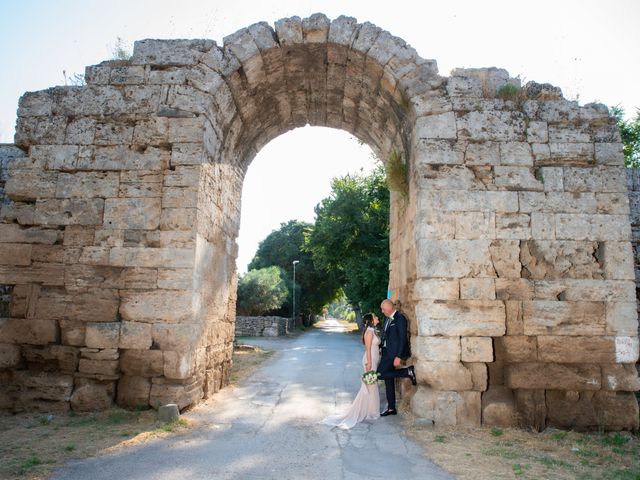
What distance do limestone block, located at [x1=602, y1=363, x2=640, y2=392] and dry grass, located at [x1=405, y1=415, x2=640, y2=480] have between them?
51 cm

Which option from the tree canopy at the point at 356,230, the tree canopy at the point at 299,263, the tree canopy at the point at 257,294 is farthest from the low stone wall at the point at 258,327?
the tree canopy at the point at 299,263

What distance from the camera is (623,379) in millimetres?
5195

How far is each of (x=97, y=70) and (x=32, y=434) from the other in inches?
183

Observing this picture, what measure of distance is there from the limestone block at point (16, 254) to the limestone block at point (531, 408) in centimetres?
631

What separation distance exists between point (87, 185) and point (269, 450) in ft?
13.4

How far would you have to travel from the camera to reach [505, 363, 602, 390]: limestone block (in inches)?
204

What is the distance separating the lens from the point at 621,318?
533 cm

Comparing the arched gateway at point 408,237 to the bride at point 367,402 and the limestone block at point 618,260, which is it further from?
the bride at point 367,402

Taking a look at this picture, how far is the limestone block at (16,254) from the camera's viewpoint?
5668mm

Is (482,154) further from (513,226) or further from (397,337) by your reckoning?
(397,337)

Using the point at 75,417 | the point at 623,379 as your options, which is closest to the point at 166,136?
the point at 75,417

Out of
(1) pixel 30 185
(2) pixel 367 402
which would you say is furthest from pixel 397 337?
(1) pixel 30 185

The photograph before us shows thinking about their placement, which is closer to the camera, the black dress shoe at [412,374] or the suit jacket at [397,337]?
the black dress shoe at [412,374]

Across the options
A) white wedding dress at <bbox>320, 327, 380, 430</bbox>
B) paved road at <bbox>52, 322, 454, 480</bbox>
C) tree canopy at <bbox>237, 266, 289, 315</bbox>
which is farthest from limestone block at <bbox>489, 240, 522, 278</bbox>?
tree canopy at <bbox>237, 266, 289, 315</bbox>
